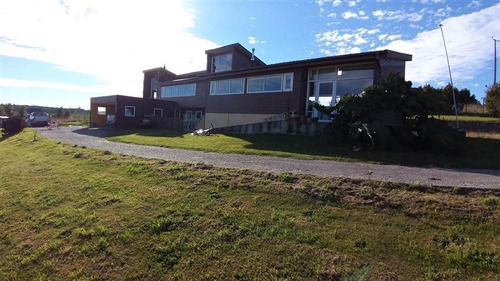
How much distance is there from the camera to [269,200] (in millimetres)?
5516

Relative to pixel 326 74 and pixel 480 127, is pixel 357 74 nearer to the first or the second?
pixel 326 74

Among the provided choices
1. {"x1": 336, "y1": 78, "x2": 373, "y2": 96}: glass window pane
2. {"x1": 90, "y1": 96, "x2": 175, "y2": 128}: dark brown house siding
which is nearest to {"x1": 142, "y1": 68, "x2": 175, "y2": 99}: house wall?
{"x1": 90, "y1": 96, "x2": 175, "y2": 128}: dark brown house siding

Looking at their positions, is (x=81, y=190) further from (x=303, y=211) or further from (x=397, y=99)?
(x=397, y=99)

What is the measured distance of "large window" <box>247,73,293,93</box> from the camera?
18.8m

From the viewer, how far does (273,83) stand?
64.3 ft

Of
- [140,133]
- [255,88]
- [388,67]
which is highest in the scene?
[388,67]

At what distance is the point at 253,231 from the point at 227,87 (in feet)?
62.9

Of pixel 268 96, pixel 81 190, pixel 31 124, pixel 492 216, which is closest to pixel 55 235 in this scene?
pixel 81 190

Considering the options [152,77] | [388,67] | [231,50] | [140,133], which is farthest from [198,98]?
[388,67]

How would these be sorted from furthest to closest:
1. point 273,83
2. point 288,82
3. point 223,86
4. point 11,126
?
point 11,126 < point 223,86 < point 273,83 < point 288,82

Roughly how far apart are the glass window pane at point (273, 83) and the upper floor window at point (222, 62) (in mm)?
8320

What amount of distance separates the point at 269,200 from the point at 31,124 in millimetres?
35909

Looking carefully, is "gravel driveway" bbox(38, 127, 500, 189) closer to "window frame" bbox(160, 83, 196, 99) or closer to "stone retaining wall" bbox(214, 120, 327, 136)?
"stone retaining wall" bbox(214, 120, 327, 136)

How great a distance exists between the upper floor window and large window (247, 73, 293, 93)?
23.6 feet
